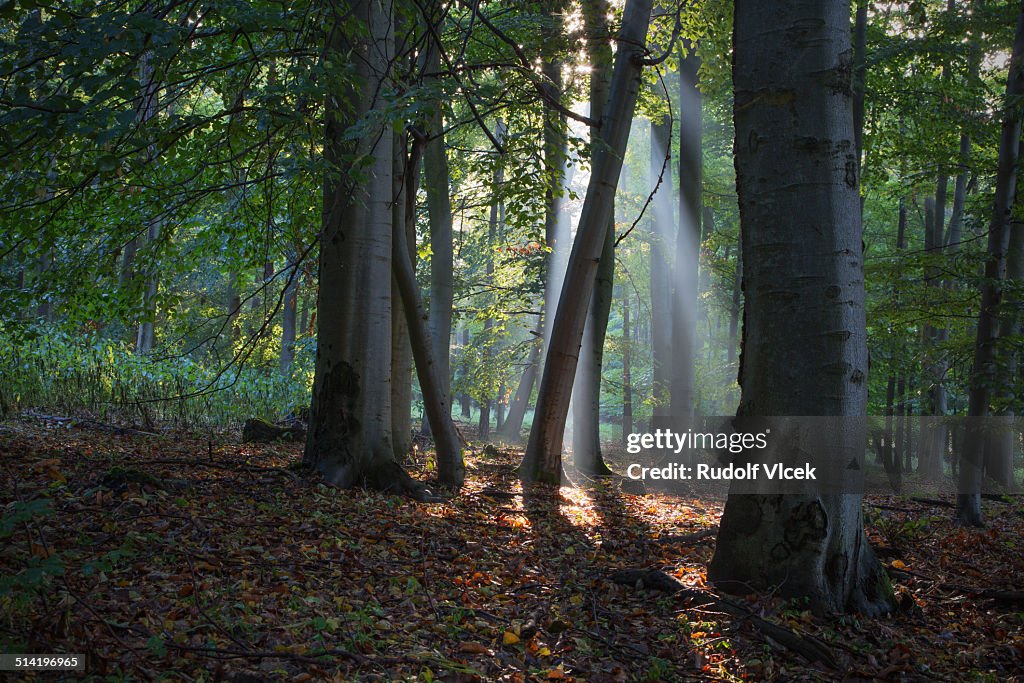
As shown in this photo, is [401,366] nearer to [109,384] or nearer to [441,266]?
[441,266]

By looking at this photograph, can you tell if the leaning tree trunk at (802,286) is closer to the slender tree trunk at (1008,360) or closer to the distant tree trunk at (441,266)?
the slender tree trunk at (1008,360)

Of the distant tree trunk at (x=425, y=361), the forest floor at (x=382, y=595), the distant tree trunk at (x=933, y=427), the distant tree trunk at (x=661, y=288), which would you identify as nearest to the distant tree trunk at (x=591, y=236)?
the distant tree trunk at (x=425, y=361)

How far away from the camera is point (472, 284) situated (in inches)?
639

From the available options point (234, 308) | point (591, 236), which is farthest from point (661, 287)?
point (234, 308)

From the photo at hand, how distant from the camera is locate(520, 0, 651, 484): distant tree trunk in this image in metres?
8.49

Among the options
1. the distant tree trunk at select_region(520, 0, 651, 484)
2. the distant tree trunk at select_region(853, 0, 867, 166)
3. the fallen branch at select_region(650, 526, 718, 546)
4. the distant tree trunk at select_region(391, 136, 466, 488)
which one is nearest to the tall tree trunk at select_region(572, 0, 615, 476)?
the distant tree trunk at select_region(520, 0, 651, 484)

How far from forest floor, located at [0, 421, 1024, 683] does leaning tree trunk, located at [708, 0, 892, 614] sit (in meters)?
0.30

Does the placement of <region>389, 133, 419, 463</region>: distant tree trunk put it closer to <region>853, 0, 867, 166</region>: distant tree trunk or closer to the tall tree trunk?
the tall tree trunk

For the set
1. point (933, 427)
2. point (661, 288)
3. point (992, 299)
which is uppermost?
point (661, 288)

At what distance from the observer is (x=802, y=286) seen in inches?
164

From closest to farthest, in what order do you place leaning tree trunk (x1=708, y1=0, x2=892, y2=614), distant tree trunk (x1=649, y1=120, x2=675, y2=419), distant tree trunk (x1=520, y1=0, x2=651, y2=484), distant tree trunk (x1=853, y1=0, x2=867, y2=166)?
leaning tree trunk (x1=708, y1=0, x2=892, y2=614) → distant tree trunk (x1=520, y1=0, x2=651, y2=484) → distant tree trunk (x1=853, y1=0, x2=867, y2=166) → distant tree trunk (x1=649, y1=120, x2=675, y2=419)

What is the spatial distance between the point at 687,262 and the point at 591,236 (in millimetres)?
7615

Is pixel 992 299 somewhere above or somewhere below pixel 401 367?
above

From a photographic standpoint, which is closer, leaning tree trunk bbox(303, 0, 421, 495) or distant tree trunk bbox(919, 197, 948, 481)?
leaning tree trunk bbox(303, 0, 421, 495)
